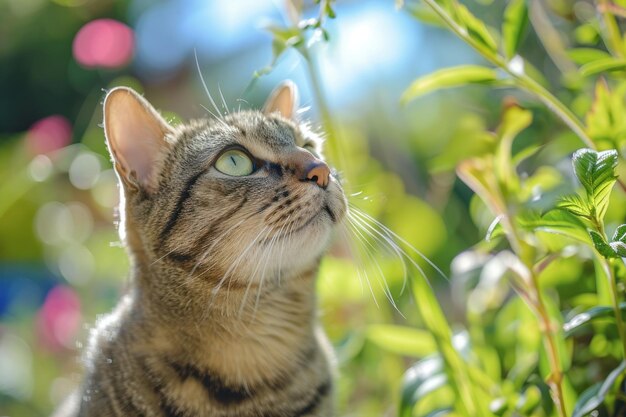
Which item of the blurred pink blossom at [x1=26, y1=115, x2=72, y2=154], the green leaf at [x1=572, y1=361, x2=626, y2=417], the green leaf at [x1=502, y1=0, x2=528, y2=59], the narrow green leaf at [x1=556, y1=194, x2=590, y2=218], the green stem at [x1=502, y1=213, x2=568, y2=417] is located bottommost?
the green leaf at [x1=572, y1=361, x2=626, y2=417]

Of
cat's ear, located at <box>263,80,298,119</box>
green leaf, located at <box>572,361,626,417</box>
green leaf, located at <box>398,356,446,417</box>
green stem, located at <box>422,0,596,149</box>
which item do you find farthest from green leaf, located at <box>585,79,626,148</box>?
cat's ear, located at <box>263,80,298,119</box>

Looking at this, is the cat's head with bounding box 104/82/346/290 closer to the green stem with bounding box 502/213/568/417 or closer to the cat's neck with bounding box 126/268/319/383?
the cat's neck with bounding box 126/268/319/383

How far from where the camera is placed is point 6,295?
7.72 feet

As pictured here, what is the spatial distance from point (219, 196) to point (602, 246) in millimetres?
482

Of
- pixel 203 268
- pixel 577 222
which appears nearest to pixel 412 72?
pixel 203 268

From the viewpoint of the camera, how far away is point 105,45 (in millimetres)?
1630

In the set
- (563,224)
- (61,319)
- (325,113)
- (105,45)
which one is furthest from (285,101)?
(61,319)

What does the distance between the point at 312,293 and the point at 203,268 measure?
0.20m

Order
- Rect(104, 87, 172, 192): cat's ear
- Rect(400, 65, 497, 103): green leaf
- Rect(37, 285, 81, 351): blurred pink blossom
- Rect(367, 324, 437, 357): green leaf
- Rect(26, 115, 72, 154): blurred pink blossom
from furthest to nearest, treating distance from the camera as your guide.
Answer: Rect(26, 115, 72, 154): blurred pink blossom → Rect(37, 285, 81, 351): blurred pink blossom → Rect(367, 324, 437, 357): green leaf → Rect(104, 87, 172, 192): cat's ear → Rect(400, 65, 497, 103): green leaf

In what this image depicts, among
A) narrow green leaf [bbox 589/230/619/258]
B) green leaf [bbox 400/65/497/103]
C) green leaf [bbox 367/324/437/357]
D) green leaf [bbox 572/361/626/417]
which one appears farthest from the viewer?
green leaf [bbox 367/324/437/357]

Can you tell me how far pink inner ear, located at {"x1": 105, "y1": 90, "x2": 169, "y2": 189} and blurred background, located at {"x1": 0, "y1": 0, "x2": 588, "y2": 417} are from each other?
10 centimetres

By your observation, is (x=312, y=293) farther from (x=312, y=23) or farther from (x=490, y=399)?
(x=312, y=23)

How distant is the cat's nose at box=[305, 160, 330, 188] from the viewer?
849 millimetres

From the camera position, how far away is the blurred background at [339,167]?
3.59 ft
